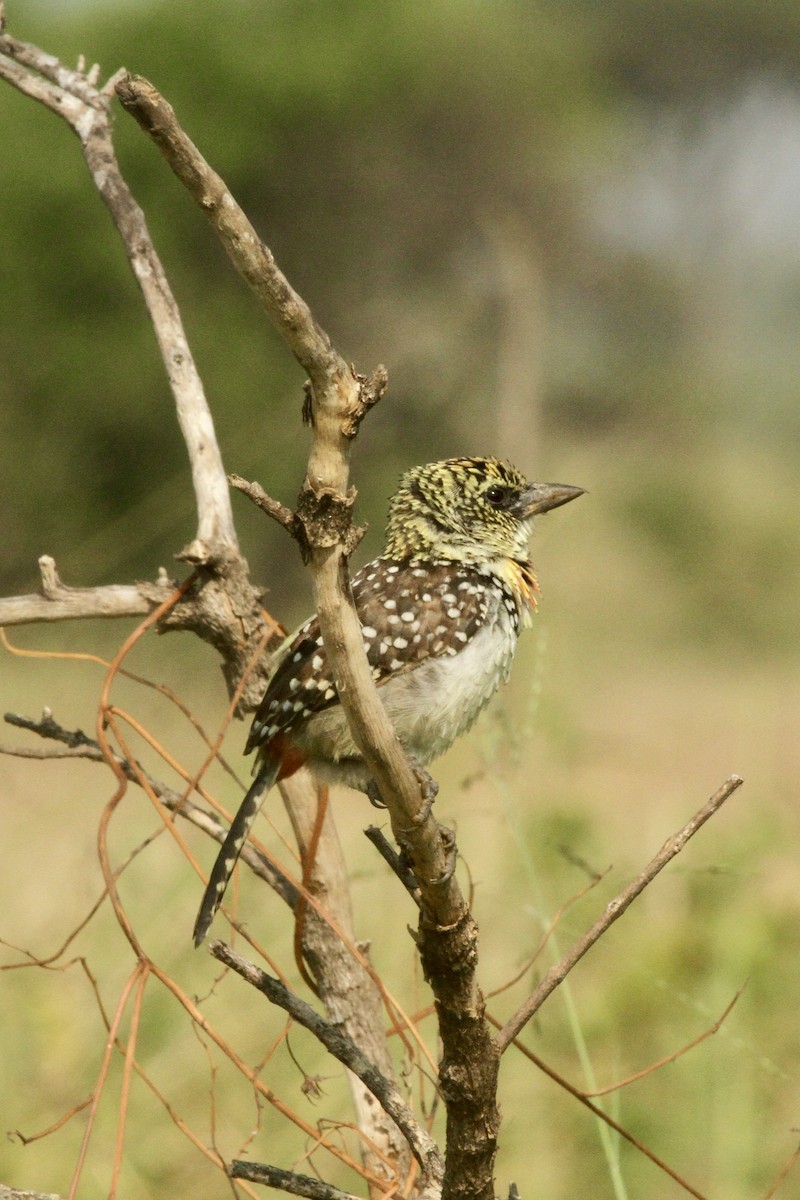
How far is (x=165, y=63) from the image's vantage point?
1402cm

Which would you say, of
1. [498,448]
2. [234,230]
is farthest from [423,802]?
[498,448]

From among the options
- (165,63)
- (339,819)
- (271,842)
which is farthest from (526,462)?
(271,842)

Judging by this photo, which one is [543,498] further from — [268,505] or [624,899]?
[268,505]

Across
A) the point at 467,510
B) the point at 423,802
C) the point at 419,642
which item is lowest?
the point at 423,802

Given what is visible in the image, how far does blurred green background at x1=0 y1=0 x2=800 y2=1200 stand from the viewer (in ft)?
15.5

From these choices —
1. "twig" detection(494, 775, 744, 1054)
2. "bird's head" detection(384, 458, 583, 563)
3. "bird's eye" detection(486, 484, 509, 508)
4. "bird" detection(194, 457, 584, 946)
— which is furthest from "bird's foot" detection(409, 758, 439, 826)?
"bird's eye" detection(486, 484, 509, 508)

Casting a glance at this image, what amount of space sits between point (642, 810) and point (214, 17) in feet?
34.7

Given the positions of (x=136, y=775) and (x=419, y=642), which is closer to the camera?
(x=136, y=775)

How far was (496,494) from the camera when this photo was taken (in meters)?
3.40

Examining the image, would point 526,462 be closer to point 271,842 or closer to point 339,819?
point 339,819

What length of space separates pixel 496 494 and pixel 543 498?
135 millimetres

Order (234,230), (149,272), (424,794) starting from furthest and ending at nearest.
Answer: (149,272) < (424,794) < (234,230)

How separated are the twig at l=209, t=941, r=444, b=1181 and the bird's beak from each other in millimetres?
1659

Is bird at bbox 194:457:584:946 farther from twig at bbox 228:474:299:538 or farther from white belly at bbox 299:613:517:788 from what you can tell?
twig at bbox 228:474:299:538
